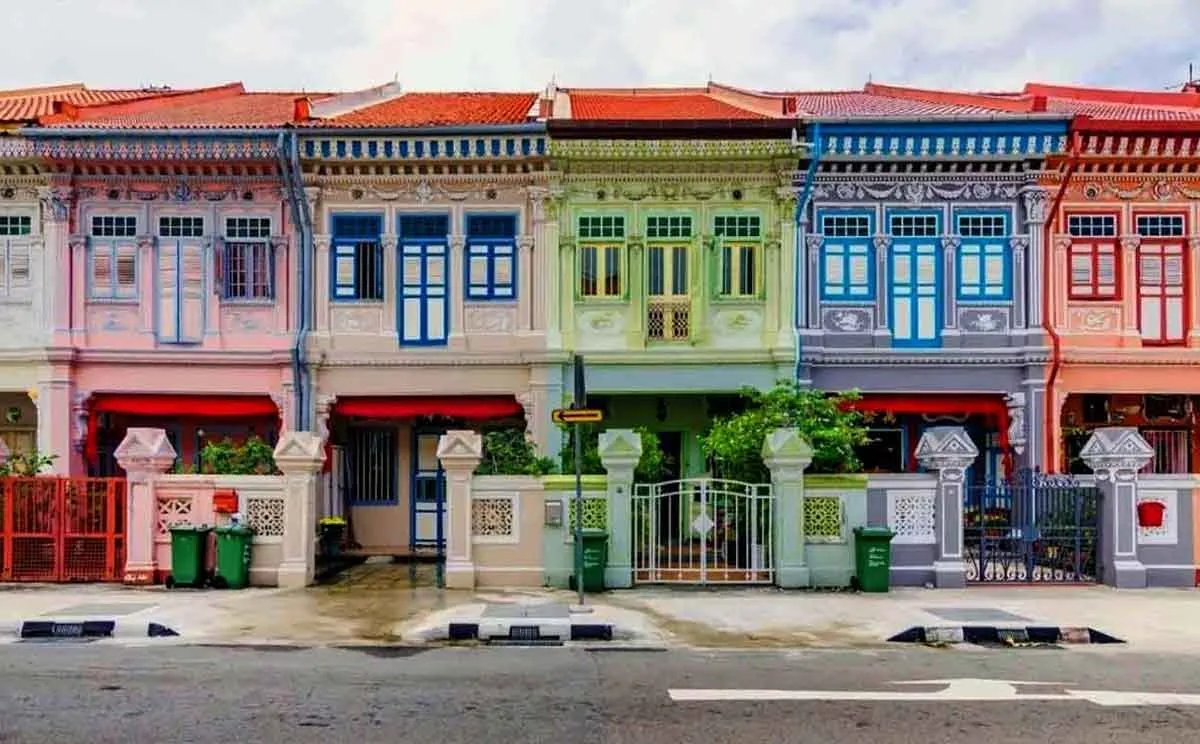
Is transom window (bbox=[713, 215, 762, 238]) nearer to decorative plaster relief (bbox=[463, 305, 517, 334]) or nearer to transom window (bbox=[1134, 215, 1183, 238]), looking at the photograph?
decorative plaster relief (bbox=[463, 305, 517, 334])

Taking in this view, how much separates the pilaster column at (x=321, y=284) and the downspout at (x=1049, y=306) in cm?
1167

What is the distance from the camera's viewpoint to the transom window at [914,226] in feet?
61.4

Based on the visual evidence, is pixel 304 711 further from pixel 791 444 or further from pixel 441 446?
pixel 791 444

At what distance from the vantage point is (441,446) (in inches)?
559

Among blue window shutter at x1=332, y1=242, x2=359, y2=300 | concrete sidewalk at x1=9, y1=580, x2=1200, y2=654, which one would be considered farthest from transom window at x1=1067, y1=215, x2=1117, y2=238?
blue window shutter at x1=332, y1=242, x2=359, y2=300

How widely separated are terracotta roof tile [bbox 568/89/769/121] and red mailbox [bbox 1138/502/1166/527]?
8.25 m

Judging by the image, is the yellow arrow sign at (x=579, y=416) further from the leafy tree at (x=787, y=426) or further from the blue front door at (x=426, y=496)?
the blue front door at (x=426, y=496)

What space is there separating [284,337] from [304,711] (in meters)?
11.9

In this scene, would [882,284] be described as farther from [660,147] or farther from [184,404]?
[184,404]

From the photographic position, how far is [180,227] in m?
18.7

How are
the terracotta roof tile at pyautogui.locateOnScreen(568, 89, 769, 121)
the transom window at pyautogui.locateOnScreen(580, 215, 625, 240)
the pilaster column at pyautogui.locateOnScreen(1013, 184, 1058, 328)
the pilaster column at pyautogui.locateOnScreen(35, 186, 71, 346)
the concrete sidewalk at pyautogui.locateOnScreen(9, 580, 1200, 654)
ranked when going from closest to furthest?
the concrete sidewalk at pyautogui.locateOnScreen(9, 580, 1200, 654) → the pilaster column at pyautogui.locateOnScreen(35, 186, 71, 346) → the pilaster column at pyautogui.locateOnScreen(1013, 184, 1058, 328) → the transom window at pyautogui.locateOnScreen(580, 215, 625, 240) → the terracotta roof tile at pyautogui.locateOnScreen(568, 89, 769, 121)

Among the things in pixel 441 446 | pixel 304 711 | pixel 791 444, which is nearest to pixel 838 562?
pixel 791 444

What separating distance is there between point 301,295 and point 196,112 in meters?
4.94

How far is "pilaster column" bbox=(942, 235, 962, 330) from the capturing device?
18625 millimetres
